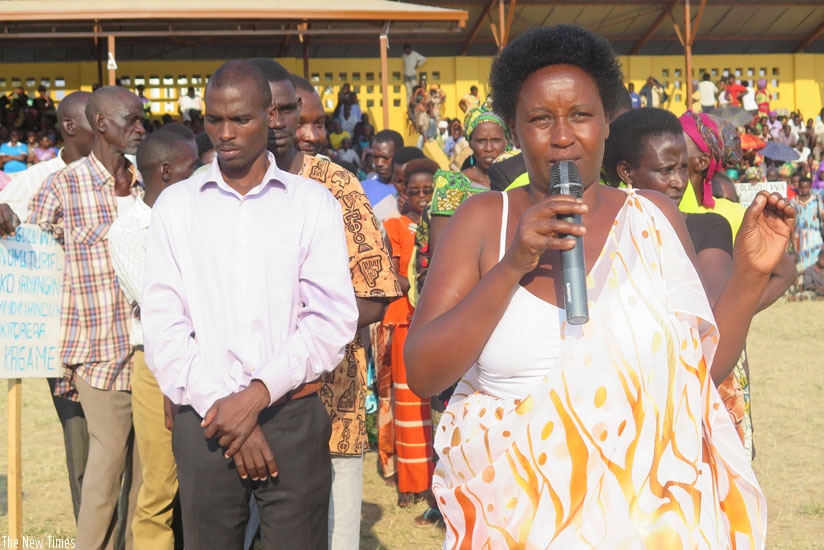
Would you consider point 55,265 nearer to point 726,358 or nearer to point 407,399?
point 407,399

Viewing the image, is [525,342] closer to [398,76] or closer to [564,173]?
[564,173]

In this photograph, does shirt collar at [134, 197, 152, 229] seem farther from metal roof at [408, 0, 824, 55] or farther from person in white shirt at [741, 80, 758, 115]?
person in white shirt at [741, 80, 758, 115]

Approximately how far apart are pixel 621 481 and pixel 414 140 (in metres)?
21.8

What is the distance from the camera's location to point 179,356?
300 cm

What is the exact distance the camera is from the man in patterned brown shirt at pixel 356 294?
3.60 m

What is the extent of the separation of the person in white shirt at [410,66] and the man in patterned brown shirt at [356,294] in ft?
66.8

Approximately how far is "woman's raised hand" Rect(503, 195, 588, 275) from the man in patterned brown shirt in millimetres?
1537

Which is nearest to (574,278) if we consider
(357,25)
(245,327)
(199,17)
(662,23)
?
(245,327)

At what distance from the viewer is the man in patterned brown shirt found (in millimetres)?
3600

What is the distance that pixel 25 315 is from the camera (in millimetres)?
4676

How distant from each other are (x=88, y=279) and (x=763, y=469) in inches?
185

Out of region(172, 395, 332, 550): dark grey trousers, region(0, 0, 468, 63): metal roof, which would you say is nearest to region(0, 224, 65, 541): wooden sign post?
region(172, 395, 332, 550): dark grey trousers

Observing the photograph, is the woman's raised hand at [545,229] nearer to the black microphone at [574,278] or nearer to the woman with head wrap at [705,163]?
the black microphone at [574,278]

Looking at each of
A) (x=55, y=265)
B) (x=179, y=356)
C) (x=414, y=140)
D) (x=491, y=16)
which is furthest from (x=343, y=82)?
(x=179, y=356)
